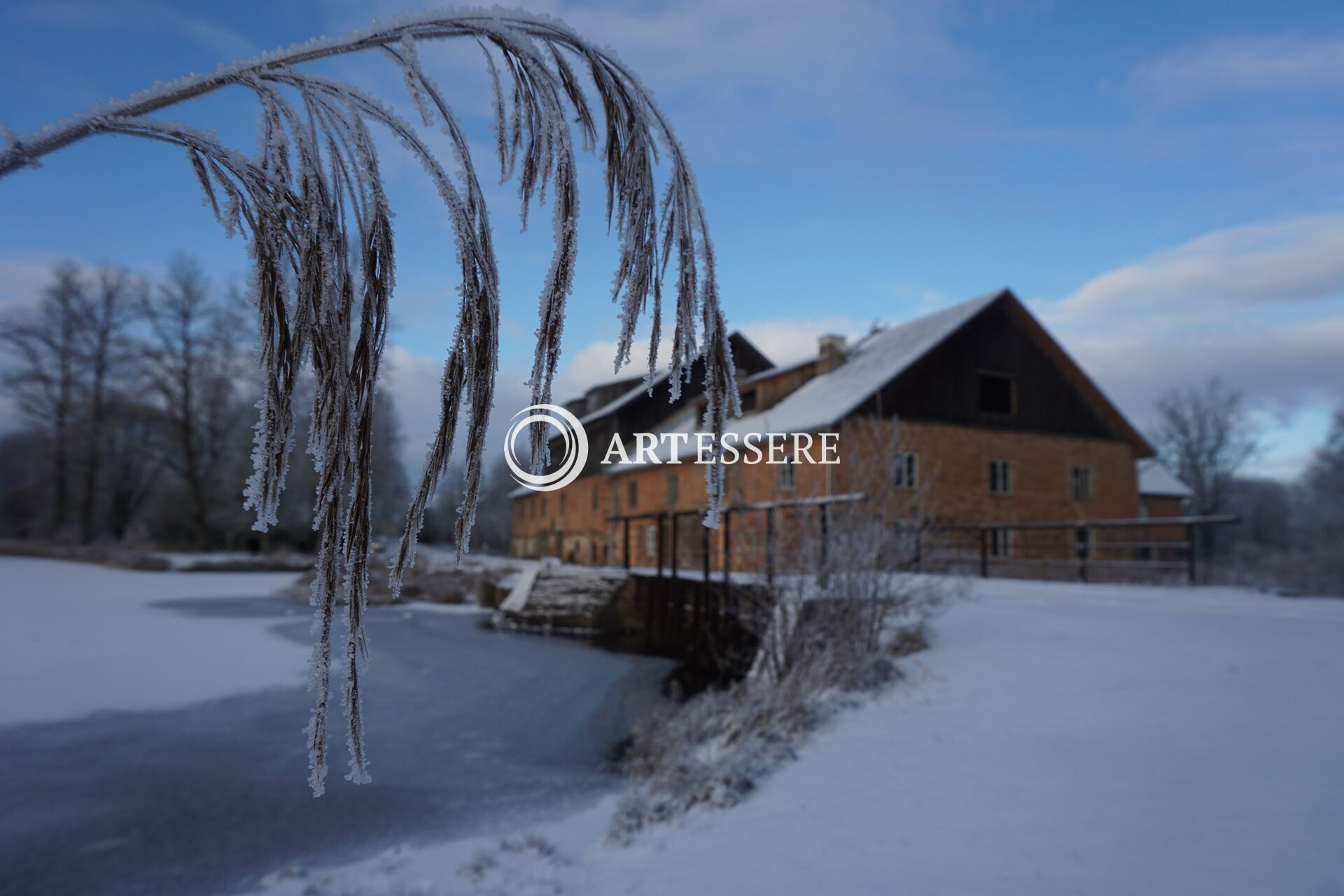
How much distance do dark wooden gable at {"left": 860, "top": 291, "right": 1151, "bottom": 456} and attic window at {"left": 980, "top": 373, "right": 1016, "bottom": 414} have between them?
0.02m

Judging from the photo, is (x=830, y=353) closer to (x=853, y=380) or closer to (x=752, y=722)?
(x=853, y=380)

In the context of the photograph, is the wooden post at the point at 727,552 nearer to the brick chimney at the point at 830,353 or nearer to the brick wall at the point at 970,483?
the brick wall at the point at 970,483

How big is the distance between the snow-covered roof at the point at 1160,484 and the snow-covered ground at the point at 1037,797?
21614mm

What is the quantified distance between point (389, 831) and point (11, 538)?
3047 centimetres

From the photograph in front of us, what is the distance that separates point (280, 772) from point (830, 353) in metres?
17.0

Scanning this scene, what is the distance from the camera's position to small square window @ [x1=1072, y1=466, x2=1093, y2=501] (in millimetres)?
19641

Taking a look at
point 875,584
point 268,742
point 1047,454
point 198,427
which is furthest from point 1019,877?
point 198,427

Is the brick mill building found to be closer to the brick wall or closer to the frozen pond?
the brick wall

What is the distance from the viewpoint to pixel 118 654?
33.4ft

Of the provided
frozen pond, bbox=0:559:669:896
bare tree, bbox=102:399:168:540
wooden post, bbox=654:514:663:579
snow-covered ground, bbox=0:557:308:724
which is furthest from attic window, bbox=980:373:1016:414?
bare tree, bbox=102:399:168:540

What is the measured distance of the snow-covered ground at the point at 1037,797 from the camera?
309 centimetres

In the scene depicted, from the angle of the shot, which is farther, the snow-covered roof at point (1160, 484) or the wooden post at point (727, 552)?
the snow-covered roof at point (1160, 484)

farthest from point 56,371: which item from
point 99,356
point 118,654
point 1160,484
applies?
point 1160,484

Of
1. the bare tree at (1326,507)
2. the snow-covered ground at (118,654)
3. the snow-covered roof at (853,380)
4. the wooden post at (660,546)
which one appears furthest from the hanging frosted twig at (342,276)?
the bare tree at (1326,507)
